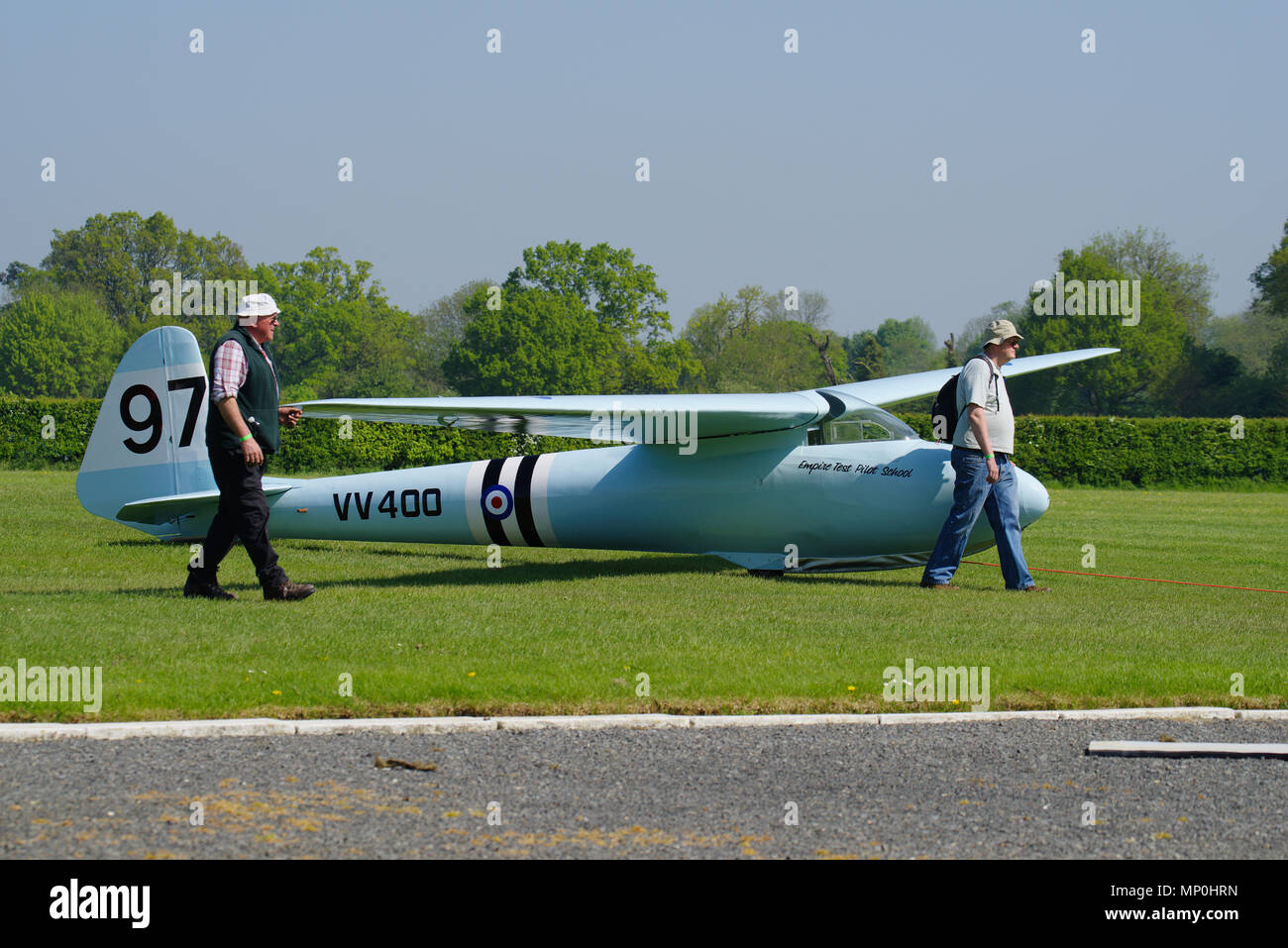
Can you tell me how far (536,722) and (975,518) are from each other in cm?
687

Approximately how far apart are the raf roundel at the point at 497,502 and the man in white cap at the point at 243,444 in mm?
3472

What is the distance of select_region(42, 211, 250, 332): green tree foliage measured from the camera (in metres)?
103

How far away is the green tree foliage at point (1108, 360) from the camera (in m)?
73.8

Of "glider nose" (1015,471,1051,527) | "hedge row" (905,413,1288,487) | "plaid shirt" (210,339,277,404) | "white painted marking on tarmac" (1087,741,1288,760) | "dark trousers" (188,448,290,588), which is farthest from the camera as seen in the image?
"hedge row" (905,413,1288,487)

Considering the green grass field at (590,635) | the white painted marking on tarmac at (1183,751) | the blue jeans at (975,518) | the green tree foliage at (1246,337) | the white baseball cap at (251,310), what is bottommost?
the white painted marking on tarmac at (1183,751)

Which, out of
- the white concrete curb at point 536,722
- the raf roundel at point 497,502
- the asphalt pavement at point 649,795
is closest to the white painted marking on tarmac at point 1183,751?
the asphalt pavement at point 649,795

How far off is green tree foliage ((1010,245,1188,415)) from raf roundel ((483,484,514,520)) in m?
64.6

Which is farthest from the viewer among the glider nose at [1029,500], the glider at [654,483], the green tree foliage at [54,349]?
the green tree foliage at [54,349]

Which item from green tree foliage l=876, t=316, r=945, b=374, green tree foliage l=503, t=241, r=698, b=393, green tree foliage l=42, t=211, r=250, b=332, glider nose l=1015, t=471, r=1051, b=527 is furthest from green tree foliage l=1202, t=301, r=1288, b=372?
glider nose l=1015, t=471, r=1051, b=527

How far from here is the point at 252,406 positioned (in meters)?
9.25

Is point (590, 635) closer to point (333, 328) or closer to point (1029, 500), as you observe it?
point (1029, 500)

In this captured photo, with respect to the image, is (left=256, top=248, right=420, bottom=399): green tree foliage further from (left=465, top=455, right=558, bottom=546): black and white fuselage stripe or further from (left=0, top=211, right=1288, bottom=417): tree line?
(left=465, top=455, right=558, bottom=546): black and white fuselage stripe

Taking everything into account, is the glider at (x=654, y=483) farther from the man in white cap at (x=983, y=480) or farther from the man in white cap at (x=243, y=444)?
the man in white cap at (x=243, y=444)

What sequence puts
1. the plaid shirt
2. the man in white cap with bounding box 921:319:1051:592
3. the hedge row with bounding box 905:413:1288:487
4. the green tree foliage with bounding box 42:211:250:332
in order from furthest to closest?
the green tree foliage with bounding box 42:211:250:332 → the hedge row with bounding box 905:413:1288:487 → the man in white cap with bounding box 921:319:1051:592 → the plaid shirt
